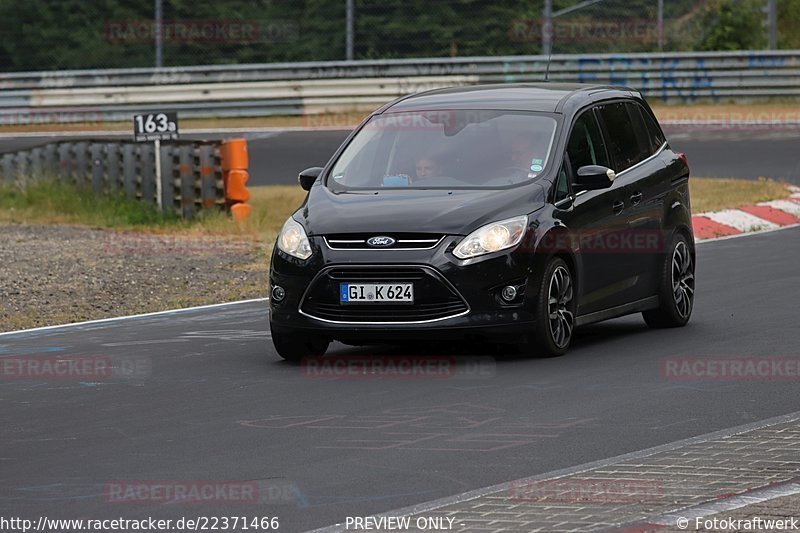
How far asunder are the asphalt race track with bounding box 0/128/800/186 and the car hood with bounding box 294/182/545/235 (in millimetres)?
13704

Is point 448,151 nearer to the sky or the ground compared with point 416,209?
nearer to the sky

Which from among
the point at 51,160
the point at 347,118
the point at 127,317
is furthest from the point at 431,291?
the point at 347,118

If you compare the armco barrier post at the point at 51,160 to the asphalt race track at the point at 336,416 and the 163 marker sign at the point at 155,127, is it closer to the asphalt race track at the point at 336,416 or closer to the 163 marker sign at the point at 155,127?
the 163 marker sign at the point at 155,127

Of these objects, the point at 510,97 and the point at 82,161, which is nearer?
the point at 510,97

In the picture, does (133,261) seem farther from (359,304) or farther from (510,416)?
(510,416)

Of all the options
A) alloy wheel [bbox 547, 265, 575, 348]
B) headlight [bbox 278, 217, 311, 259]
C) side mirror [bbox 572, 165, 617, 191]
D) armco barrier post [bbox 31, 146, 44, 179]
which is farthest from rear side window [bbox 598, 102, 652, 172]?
armco barrier post [bbox 31, 146, 44, 179]

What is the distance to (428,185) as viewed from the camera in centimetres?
1113

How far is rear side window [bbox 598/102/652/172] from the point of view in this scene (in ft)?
39.3

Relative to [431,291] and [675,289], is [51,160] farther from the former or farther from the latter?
[431,291]

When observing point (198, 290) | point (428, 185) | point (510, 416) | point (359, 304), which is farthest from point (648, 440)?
point (198, 290)

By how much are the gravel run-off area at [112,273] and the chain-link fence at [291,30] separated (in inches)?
564

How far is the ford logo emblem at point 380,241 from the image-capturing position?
10.3 m

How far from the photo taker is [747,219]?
65.1 feet

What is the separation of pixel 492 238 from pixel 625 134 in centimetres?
226
